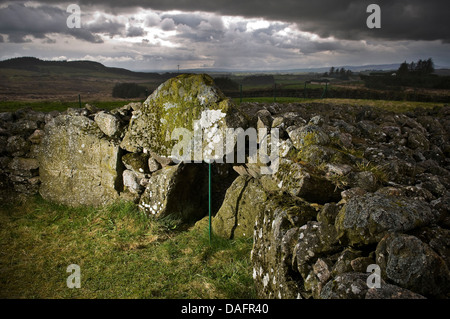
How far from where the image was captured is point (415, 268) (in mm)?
2811

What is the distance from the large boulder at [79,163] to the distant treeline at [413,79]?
30.8 m

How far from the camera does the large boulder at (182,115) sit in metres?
6.95

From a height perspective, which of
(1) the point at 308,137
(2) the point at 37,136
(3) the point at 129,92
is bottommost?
(2) the point at 37,136

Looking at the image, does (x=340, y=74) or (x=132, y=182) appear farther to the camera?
(x=340, y=74)

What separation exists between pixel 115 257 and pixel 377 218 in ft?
17.2

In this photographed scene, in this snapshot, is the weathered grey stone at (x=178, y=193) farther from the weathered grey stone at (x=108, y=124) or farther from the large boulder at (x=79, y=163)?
Result: the weathered grey stone at (x=108, y=124)

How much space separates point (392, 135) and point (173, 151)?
672cm

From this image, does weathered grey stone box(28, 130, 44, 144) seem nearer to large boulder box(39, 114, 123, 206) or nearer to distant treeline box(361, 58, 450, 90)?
large boulder box(39, 114, 123, 206)

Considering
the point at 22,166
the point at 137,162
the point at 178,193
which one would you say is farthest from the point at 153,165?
the point at 22,166

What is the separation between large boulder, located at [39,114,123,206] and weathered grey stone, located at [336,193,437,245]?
6.32 m

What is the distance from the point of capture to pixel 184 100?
23.8 feet

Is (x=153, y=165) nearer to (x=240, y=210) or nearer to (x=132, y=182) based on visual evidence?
(x=132, y=182)

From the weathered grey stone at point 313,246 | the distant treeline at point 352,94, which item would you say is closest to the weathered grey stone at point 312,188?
the weathered grey stone at point 313,246
